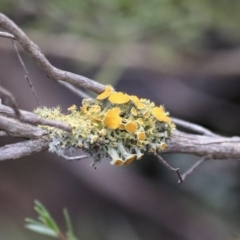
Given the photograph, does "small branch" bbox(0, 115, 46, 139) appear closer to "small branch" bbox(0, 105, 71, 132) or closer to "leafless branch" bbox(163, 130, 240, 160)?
"small branch" bbox(0, 105, 71, 132)

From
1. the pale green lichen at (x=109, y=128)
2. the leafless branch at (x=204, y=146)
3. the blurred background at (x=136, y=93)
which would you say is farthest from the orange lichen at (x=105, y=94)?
the blurred background at (x=136, y=93)

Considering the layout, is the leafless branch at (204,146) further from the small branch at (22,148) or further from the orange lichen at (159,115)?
the small branch at (22,148)

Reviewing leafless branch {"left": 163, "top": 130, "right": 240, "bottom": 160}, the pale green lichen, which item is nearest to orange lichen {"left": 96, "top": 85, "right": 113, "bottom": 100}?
the pale green lichen

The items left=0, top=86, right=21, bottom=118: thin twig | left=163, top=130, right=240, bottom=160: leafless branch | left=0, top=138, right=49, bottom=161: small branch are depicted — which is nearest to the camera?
left=0, top=86, right=21, bottom=118: thin twig

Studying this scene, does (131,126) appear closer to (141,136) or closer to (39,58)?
(141,136)

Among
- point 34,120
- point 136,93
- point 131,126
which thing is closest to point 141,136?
point 131,126

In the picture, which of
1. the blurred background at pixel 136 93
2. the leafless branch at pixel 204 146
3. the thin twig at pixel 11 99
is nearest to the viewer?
the thin twig at pixel 11 99

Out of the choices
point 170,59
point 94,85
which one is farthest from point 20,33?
point 170,59
